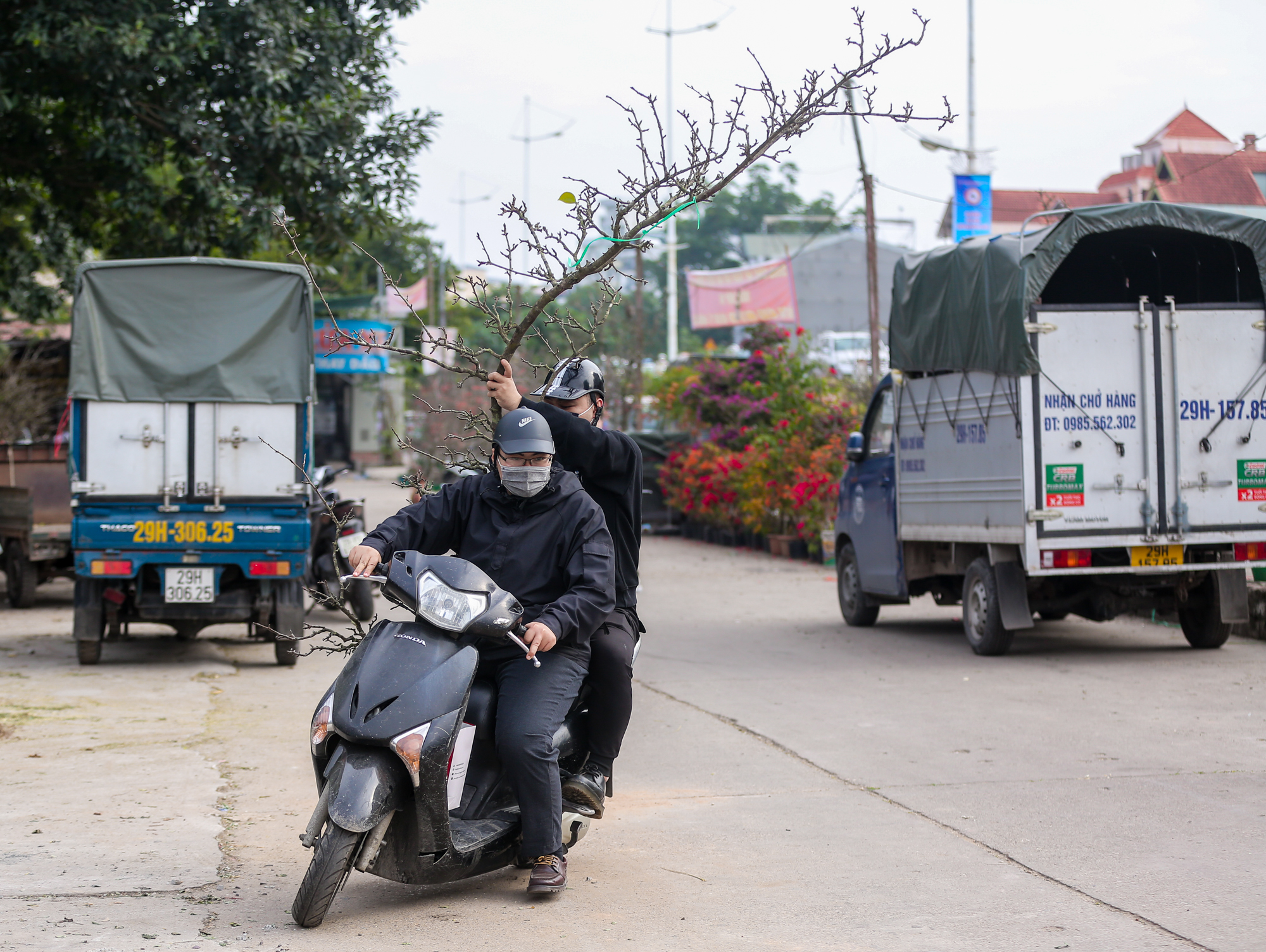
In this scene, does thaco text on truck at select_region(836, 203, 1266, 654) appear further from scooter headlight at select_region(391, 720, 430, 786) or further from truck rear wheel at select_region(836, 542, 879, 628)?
scooter headlight at select_region(391, 720, 430, 786)

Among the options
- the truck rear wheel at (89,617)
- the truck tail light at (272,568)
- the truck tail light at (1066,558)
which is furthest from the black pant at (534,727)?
the truck rear wheel at (89,617)

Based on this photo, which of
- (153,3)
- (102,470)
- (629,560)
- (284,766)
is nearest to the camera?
(629,560)

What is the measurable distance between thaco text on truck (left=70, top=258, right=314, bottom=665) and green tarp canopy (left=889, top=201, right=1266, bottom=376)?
519 centimetres

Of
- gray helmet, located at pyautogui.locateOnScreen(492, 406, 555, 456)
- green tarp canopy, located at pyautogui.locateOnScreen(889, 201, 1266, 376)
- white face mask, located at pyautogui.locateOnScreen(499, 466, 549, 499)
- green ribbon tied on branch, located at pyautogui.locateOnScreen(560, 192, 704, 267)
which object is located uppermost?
green tarp canopy, located at pyautogui.locateOnScreen(889, 201, 1266, 376)

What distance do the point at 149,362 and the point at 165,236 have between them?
21.0ft

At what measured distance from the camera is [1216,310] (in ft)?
34.8

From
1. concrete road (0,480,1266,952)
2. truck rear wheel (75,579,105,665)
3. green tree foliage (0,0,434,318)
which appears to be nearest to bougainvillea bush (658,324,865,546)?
green tree foliage (0,0,434,318)

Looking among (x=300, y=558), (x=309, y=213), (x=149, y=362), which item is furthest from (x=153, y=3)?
(x=300, y=558)

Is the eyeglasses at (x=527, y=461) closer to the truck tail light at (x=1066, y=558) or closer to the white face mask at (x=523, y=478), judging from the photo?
the white face mask at (x=523, y=478)

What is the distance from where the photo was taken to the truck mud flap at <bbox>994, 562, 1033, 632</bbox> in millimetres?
10641

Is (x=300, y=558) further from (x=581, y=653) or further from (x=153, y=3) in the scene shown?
(x=153, y=3)

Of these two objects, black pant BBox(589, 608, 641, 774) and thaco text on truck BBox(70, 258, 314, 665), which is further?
thaco text on truck BBox(70, 258, 314, 665)

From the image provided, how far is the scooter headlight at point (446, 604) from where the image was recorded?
4.43m

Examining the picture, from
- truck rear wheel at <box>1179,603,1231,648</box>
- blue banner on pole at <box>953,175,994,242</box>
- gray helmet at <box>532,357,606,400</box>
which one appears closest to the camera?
gray helmet at <box>532,357,606,400</box>
